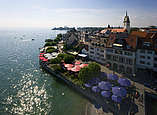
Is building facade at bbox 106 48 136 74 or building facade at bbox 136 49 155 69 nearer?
building facade at bbox 136 49 155 69

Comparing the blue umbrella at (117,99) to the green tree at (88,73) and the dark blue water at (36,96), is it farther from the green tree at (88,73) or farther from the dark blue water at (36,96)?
the green tree at (88,73)

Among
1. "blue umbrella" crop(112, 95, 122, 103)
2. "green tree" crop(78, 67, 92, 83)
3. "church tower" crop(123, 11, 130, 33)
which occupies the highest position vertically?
"church tower" crop(123, 11, 130, 33)

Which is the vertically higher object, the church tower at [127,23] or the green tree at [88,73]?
the church tower at [127,23]

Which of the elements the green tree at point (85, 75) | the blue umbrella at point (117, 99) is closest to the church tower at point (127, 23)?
the green tree at point (85, 75)

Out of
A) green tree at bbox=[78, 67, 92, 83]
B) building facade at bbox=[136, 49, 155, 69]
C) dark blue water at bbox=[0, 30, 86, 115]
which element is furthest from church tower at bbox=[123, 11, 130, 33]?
dark blue water at bbox=[0, 30, 86, 115]

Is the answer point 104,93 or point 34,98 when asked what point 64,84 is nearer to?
point 34,98

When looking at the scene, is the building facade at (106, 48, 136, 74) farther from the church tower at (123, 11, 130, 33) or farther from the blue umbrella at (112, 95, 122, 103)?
the church tower at (123, 11, 130, 33)

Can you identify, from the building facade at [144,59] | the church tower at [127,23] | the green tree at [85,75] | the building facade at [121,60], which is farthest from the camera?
the church tower at [127,23]

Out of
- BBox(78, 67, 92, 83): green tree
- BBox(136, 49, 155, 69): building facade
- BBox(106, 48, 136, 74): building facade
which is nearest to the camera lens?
BBox(78, 67, 92, 83): green tree

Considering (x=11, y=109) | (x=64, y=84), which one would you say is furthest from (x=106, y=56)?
(x=11, y=109)

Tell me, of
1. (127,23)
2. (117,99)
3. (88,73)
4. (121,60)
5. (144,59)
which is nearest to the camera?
(117,99)

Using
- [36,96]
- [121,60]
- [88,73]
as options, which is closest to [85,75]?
[88,73]

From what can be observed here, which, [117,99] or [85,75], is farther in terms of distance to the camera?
[85,75]

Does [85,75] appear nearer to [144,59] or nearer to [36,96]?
[36,96]
